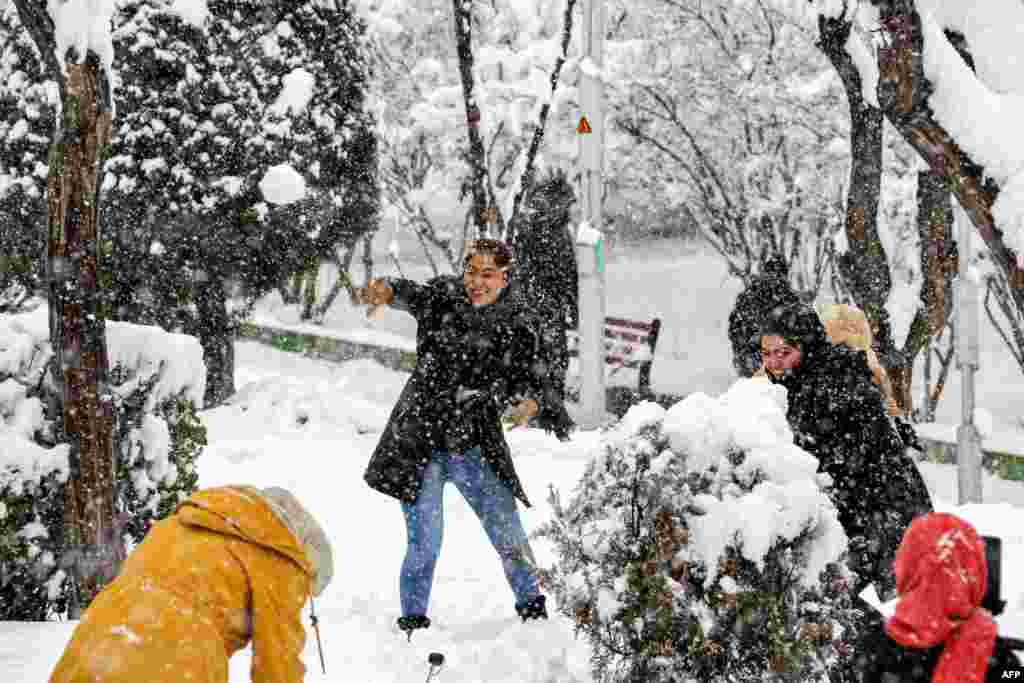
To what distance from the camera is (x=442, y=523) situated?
5.10 meters

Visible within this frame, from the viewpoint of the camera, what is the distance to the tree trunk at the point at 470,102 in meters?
9.39

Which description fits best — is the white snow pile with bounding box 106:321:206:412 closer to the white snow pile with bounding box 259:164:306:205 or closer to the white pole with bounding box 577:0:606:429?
the white pole with bounding box 577:0:606:429

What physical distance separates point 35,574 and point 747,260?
459 inches

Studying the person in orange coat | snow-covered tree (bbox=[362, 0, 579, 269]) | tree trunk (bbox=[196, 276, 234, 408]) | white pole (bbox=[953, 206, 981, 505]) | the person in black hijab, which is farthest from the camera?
snow-covered tree (bbox=[362, 0, 579, 269])

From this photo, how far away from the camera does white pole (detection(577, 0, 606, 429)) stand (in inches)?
408

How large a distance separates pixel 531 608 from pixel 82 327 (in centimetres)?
228

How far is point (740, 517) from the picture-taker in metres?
3.45

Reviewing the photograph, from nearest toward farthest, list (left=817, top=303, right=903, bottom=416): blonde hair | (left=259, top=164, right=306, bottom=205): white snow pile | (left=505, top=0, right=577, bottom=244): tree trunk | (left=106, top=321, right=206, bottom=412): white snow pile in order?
(left=817, top=303, right=903, bottom=416): blonde hair → (left=106, top=321, right=206, bottom=412): white snow pile → (left=505, top=0, right=577, bottom=244): tree trunk → (left=259, top=164, right=306, bottom=205): white snow pile

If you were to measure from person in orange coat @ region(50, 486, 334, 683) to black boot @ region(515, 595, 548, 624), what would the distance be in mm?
2223

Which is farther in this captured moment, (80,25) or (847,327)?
(847,327)

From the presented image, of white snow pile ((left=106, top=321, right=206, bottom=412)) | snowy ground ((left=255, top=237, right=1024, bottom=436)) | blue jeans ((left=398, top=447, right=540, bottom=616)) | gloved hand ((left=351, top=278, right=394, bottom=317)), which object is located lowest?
snowy ground ((left=255, top=237, right=1024, bottom=436))

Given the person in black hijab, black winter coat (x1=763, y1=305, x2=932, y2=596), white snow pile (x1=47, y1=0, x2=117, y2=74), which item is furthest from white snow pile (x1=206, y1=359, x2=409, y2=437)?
black winter coat (x1=763, y1=305, x2=932, y2=596)

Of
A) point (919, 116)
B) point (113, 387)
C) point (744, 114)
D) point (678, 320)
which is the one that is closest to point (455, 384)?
point (113, 387)

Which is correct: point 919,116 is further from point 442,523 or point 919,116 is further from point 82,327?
point 82,327
